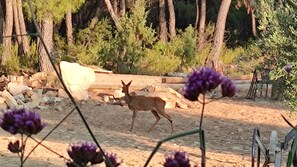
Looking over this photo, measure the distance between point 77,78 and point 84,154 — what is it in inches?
489

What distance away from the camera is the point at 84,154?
117cm

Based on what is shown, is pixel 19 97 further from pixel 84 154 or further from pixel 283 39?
pixel 84 154

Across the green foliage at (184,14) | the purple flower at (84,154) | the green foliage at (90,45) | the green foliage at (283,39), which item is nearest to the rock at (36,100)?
the green foliage at (283,39)

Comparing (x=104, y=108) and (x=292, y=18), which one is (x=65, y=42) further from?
(x=292, y=18)

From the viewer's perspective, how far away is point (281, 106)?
45.8ft

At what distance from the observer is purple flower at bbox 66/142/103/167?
3.80 ft

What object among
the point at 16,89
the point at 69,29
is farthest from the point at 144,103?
the point at 69,29

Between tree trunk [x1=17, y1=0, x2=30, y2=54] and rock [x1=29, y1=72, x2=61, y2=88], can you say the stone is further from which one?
tree trunk [x1=17, y1=0, x2=30, y2=54]

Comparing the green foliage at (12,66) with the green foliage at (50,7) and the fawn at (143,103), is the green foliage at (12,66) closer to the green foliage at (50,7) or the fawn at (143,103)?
the green foliage at (50,7)

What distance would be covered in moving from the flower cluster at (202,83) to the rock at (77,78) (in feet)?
39.3

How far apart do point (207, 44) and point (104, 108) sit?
10.2 metres

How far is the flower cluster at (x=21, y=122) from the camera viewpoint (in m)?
1.13

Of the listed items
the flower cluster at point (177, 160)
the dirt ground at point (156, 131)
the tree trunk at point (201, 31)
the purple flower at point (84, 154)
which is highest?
the flower cluster at point (177, 160)

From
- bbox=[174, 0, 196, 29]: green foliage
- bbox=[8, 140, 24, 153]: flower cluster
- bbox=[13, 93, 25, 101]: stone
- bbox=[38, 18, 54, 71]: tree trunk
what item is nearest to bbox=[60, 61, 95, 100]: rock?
bbox=[13, 93, 25, 101]: stone
